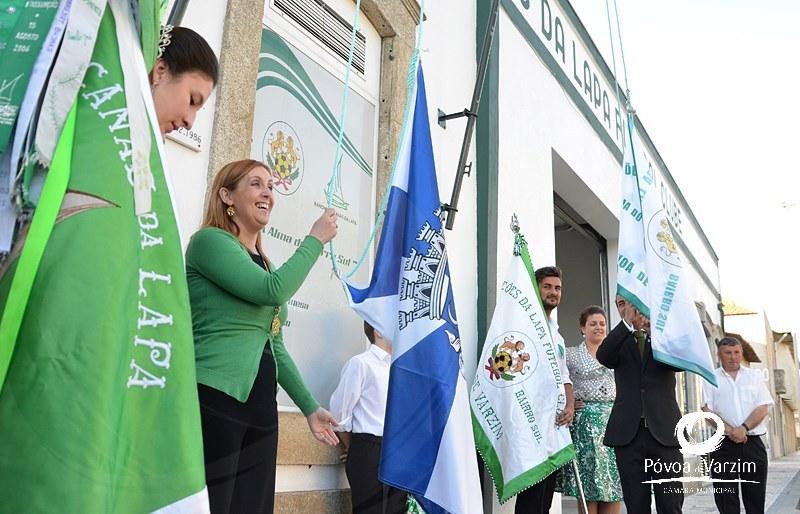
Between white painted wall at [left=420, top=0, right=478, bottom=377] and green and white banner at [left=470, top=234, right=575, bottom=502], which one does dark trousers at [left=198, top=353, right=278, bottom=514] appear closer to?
green and white banner at [left=470, top=234, right=575, bottom=502]

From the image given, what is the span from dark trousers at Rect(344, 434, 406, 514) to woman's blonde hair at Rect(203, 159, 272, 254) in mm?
1726

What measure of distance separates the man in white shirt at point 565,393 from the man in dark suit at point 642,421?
24.3 inches

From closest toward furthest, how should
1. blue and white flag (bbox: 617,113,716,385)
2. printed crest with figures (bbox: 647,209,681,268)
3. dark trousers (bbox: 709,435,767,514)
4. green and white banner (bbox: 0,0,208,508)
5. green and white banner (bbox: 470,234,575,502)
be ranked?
green and white banner (bbox: 0,0,208,508) < blue and white flag (bbox: 617,113,716,385) < printed crest with figures (bbox: 647,209,681,268) < green and white banner (bbox: 470,234,575,502) < dark trousers (bbox: 709,435,767,514)

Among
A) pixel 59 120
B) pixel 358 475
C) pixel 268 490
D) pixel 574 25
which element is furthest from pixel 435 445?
pixel 574 25

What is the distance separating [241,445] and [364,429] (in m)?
1.77

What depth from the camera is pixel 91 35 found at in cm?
136

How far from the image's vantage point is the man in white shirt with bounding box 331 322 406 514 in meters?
3.95

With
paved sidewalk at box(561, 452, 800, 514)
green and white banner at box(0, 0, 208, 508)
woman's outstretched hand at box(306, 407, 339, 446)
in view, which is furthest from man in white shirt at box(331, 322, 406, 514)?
paved sidewalk at box(561, 452, 800, 514)

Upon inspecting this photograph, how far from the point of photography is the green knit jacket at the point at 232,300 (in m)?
2.23

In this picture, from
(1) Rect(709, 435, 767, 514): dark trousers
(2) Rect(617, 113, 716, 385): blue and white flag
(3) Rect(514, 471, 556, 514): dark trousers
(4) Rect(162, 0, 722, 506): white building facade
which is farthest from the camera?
(1) Rect(709, 435, 767, 514): dark trousers

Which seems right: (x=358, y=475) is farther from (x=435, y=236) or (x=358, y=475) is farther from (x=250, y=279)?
(x=250, y=279)

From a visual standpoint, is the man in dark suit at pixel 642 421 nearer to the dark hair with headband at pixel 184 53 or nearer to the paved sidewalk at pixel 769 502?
the paved sidewalk at pixel 769 502

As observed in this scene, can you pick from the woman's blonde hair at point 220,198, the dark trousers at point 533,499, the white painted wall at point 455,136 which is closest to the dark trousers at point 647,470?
the dark trousers at point 533,499

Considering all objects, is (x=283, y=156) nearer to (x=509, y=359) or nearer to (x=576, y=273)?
(x=509, y=359)
